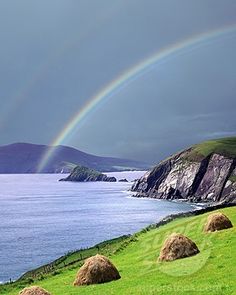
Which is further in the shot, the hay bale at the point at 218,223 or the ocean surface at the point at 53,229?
the ocean surface at the point at 53,229

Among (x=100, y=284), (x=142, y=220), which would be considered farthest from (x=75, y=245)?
(x=100, y=284)

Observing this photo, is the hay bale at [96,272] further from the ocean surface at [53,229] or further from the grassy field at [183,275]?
the ocean surface at [53,229]

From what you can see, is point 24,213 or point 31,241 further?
point 24,213

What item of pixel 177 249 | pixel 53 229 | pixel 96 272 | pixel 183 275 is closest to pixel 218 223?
pixel 177 249

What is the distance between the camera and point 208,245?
148 feet

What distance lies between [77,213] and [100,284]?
472 feet

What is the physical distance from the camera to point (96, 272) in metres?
36.4

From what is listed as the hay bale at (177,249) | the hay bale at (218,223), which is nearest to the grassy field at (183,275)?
the hay bale at (177,249)

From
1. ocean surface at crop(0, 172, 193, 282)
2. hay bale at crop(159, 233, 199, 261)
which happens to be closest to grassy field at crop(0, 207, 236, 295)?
hay bale at crop(159, 233, 199, 261)

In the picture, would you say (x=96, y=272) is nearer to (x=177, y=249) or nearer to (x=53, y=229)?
(x=177, y=249)

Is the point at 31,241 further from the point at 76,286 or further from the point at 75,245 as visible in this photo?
the point at 76,286

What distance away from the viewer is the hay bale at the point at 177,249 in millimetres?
39875

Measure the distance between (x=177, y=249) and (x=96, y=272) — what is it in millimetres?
8072

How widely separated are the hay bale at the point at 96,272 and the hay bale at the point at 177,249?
5.79m
